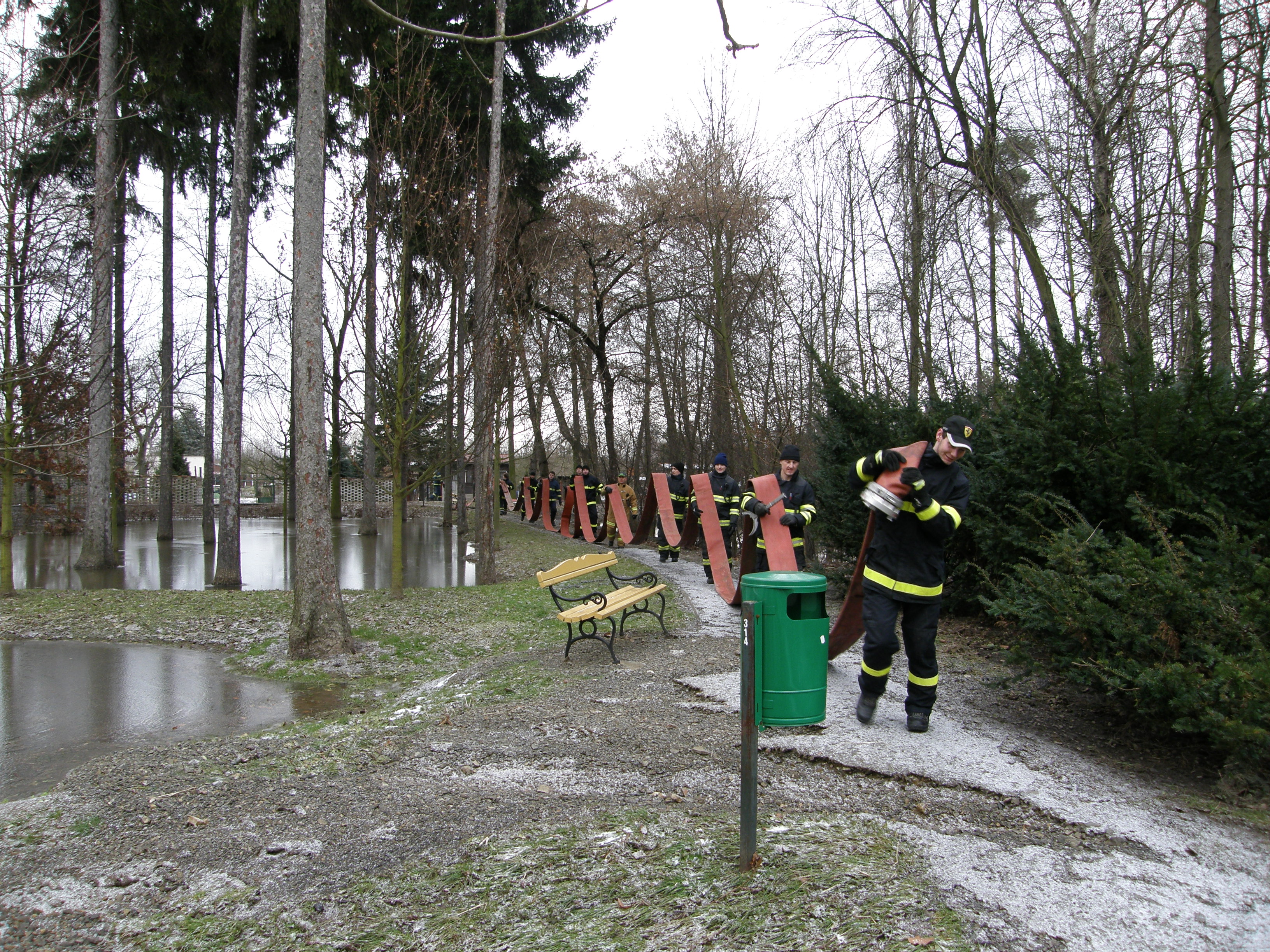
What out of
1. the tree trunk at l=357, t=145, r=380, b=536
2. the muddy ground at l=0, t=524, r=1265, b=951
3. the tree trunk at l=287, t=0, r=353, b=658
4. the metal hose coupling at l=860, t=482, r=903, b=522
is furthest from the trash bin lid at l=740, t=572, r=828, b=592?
the tree trunk at l=357, t=145, r=380, b=536

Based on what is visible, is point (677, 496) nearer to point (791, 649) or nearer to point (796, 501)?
point (796, 501)

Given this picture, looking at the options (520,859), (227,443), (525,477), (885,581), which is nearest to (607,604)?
(885,581)

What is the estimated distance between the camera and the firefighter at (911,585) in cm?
460

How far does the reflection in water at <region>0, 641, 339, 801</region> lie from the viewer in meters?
5.52

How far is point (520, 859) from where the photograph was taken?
11.0ft

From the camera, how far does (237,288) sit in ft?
47.4

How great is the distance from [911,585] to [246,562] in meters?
18.1

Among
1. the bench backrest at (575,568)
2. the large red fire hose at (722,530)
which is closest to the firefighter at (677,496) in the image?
the large red fire hose at (722,530)

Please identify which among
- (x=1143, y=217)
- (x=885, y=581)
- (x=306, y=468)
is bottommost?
(x=885, y=581)

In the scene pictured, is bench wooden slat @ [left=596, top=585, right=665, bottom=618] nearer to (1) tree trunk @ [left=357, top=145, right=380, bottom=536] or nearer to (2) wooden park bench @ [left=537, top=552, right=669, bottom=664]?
(2) wooden park bench @ [left=537, top=552, right=669, bottom=664]

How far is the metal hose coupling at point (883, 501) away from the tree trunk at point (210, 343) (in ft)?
69.5

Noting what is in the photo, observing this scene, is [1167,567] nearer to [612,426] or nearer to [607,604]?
[607,604]

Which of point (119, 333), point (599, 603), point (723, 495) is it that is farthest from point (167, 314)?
point (599, 603)

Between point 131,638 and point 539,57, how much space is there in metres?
14.8
